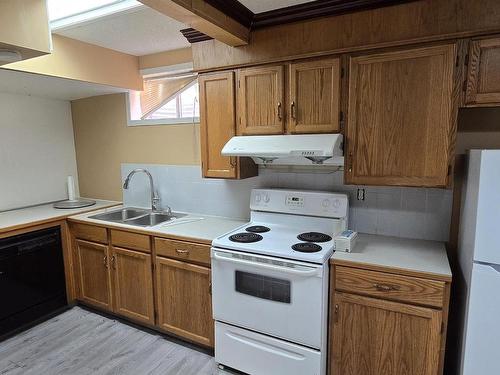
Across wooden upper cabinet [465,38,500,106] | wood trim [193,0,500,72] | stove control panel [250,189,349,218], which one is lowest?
stove control panel [250,189,349,218]

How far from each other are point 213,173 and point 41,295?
1.87m

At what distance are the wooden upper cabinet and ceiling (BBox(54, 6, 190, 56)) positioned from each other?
185 centimetres

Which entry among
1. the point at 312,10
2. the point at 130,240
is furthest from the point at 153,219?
the point at 312,10

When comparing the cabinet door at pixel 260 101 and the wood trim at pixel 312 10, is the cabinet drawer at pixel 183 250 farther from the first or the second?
the wood trim at pixel 312 10

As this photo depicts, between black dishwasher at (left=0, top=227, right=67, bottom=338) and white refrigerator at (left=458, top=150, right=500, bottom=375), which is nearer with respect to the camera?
white refrigerator at (left=458, top=150, right=500, bottom=375)

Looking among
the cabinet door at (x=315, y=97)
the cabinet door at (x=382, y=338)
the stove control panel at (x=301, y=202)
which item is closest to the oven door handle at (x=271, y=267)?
the cabinet door at (x=382, y=338)

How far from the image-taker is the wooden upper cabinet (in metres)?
1.59

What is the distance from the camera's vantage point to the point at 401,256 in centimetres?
181

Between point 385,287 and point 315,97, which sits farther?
point 315,97

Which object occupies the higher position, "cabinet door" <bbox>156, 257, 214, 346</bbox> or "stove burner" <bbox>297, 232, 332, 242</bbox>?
"stove burner" <bbox>297, 232, 332, 242</bbox>

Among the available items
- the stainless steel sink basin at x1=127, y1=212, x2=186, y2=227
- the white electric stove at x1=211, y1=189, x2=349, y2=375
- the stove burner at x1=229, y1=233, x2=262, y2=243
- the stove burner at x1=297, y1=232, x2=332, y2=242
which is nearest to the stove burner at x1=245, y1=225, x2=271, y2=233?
the white electric stove at x1=211, y1=189, x2=349, y2=375

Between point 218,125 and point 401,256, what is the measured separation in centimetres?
151

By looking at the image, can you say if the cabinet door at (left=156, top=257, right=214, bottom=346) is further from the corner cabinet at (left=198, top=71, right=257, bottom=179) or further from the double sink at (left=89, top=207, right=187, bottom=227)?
the corner cabinet at (left=198, top=71, right=257, bottom=179)

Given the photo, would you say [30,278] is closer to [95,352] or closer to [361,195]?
[95,352]
